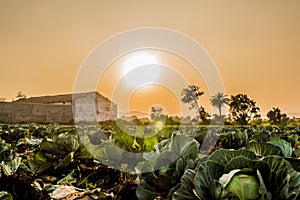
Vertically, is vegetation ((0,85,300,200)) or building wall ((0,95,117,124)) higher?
building wall ((0,95,117,124))

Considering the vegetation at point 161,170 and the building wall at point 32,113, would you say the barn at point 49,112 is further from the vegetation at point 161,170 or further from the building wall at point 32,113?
the vegetation at point 161,170

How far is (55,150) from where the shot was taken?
3217 mm

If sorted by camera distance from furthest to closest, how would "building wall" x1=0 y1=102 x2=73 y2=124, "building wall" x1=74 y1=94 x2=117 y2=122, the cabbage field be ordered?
"building wall" x1=74 y1=94 x2=117 y2=122 → "building wall" x1=0 y1=102 x2=73 y2=124 → the cabbage field

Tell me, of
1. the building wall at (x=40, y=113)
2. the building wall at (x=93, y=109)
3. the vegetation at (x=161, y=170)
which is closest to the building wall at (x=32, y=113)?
the building wall at (x=40, y=113)

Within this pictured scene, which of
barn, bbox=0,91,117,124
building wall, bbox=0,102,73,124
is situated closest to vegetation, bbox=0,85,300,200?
barn, bbox=0,91,117,124

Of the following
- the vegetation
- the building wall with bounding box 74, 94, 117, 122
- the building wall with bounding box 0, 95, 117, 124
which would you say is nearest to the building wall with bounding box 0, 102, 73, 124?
the building wall with bounding box 0, 95, 117, 124

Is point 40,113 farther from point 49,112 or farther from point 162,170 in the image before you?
point 162,170

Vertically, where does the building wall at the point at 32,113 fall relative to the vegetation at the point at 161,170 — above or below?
above

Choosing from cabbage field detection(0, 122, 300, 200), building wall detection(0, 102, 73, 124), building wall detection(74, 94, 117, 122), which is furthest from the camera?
building wall detection(74, 94, 117, 122)

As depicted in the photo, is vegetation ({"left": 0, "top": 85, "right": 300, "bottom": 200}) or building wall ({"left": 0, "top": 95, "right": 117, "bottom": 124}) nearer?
vegetation ({"left": 0, "top": 85, "right": 300, "bottom": 200})

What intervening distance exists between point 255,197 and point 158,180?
1.83 feet

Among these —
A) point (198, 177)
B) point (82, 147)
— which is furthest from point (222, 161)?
point (82, 147)

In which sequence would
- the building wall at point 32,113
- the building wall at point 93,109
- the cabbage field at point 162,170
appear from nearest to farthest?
the cabbage field at point 162,170 < the building wall at point 32,113 < the building wall at point 93,109

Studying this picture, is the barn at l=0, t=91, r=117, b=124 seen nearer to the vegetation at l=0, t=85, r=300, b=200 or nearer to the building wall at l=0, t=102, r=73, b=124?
the building wall at l=0, t=102, r=73, b=124
